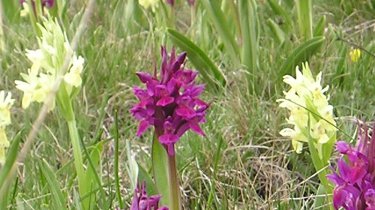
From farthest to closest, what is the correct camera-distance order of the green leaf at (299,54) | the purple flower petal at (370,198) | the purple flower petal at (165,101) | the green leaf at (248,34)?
the green leaf at (248,34) < the green leaf at (299,54) < the purple flower petal at (165,101) < the purple flower petal at (370,198)

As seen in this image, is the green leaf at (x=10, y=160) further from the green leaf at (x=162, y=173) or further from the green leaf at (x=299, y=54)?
the green leaf at (x=299, y=54)

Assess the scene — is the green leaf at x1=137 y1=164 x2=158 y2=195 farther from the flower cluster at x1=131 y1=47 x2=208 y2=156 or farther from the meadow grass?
the flower cluster at x1=131 y1=47 x2=208 y2=156

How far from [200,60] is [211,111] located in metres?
0.29

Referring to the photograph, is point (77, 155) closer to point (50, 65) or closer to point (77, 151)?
point (77, 151)

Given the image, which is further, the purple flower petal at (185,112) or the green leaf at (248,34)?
the green leaf at (248,34)

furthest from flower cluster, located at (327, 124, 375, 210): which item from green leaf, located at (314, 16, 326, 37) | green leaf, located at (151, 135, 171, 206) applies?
green leaf, located at (314, 16, 326, 37)

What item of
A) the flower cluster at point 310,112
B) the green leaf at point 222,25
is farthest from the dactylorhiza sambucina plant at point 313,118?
the green leaf at point 222,25

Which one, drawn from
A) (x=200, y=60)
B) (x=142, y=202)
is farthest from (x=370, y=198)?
(x=200, y=60)

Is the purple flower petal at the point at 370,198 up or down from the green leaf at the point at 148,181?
up

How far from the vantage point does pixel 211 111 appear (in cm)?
208

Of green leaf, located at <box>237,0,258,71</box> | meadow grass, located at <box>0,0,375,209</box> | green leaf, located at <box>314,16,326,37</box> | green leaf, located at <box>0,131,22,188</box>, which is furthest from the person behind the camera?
green leaf, located at <box>314,16,326,37</box>

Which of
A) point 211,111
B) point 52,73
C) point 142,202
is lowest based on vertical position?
point 211,111

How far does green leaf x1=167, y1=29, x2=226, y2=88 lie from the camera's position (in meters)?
2.32

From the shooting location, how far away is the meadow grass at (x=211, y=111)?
1.62 meters
